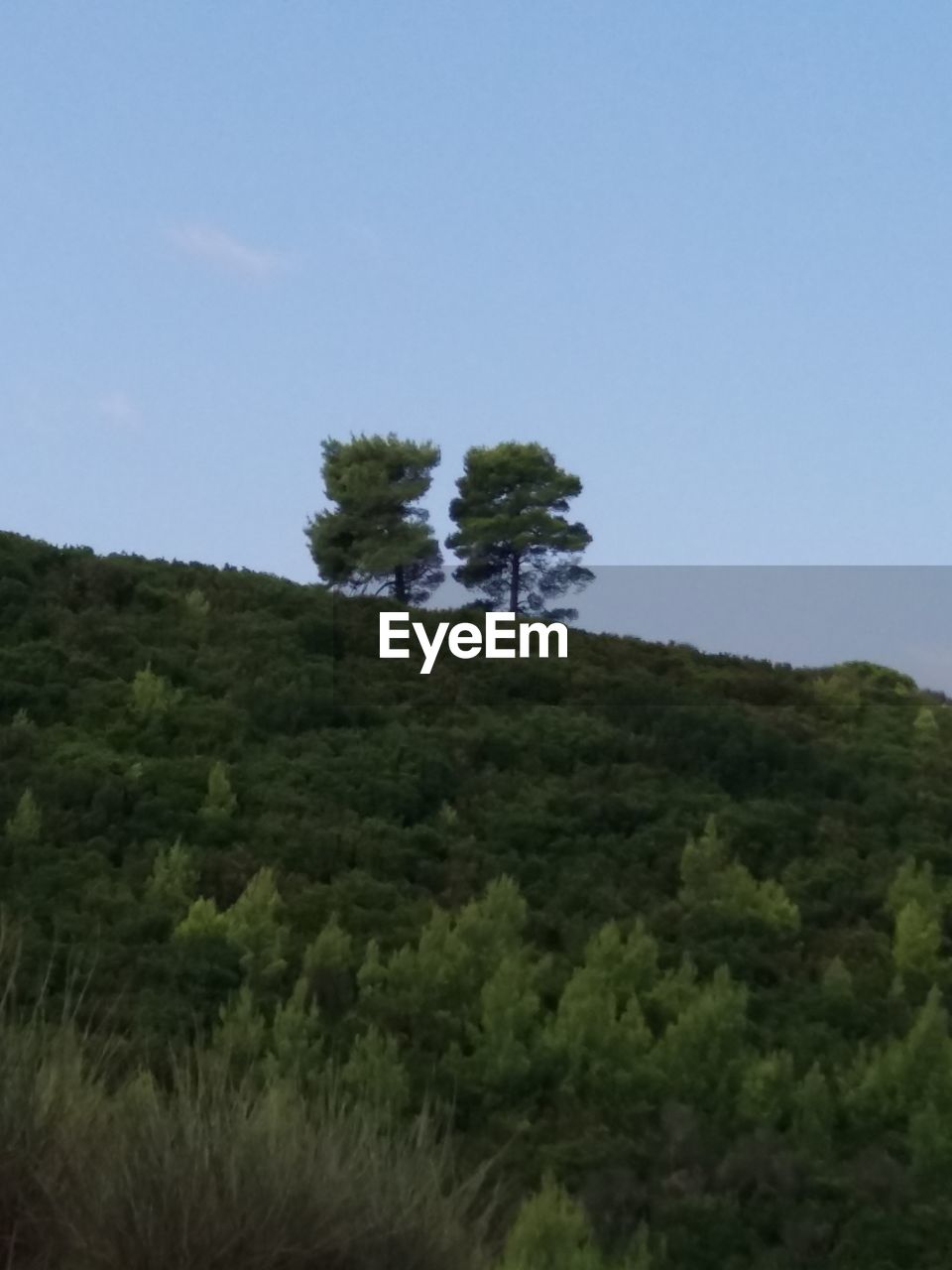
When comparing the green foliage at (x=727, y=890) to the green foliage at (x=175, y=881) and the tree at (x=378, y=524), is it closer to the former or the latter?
the green foliage at (x=175, y=881)

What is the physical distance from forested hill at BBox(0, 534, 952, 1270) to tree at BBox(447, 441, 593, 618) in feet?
59.2

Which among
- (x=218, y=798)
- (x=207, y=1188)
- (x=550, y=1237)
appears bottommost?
(x=550, y=1237)

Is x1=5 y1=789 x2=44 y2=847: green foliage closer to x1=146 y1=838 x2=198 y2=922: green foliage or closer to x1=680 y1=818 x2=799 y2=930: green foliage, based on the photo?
x1=146 y1=838 x2=198 y2=922: green foliage

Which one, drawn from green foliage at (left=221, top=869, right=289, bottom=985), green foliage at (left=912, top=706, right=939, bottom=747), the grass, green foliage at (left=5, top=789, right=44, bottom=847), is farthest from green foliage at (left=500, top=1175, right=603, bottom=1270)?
green foliage at (left=912, top=706, right=939, bottom=747)

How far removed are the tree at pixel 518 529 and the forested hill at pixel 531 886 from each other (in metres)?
18.0

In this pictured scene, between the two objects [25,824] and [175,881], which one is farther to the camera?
[25,824]

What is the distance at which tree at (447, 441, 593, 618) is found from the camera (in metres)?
36.8

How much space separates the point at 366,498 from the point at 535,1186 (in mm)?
30072

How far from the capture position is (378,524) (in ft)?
124

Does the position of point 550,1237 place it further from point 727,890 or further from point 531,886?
point 727,890

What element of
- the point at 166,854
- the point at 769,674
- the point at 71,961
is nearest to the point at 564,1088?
the point at 71,961

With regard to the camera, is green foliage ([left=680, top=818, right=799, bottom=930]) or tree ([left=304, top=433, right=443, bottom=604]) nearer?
green foliage ([left=680, top=818, right=799, bottom=930])

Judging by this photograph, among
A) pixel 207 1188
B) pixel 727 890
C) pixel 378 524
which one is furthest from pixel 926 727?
pixel 378 524

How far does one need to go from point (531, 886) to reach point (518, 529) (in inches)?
976
